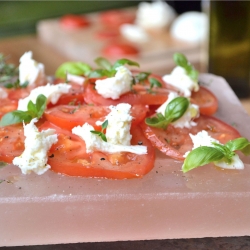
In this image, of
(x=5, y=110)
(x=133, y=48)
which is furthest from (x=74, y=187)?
(x=133, y=48)

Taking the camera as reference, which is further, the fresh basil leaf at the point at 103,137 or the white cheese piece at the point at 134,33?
the white cheese piece at the point at 134,33

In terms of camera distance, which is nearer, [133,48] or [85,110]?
[85,110]

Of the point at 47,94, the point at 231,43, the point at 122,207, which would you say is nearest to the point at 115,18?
the point at 231,43

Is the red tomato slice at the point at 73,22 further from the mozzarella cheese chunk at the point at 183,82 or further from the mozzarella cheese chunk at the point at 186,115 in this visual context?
the mozzarella cheese chunk at the point at 186,115

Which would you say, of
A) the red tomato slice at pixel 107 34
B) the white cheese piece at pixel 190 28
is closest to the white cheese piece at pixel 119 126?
the white cheese piece at pixel 190 28

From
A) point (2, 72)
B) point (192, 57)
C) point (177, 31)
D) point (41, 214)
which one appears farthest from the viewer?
point (177, 31)

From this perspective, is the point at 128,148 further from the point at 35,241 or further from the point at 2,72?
the point at 2,72

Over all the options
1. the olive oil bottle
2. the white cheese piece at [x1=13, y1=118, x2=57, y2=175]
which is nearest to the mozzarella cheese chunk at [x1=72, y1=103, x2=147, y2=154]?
the white cheese piece at [x1=13, y1=118, x2=57, y2=175]

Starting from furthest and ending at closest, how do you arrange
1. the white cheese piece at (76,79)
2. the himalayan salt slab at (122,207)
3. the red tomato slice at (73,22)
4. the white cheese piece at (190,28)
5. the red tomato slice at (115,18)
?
the red tomato slice at (115,18) → the red tomato slice at (73,22) → the white cheese piece at (190,28) → the white cheese piece at (76,79) → the himalayan salt slab at (122,207)
